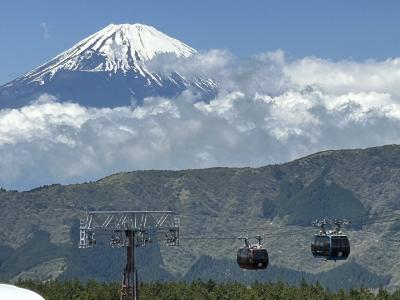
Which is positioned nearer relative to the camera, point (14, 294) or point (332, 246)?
point (14, 294)

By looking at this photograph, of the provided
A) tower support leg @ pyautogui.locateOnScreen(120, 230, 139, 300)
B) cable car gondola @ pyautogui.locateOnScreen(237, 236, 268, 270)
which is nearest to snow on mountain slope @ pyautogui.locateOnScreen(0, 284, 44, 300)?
cable car gondola @ pyautogui.locateOnScreen(237, 236, 268, 270)

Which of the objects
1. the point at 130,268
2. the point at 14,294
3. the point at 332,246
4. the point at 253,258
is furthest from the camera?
the point at 130,268

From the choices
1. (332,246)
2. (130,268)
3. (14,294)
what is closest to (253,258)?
(332,246)

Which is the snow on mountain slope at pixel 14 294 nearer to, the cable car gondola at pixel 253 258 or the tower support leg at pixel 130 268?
the cable car gondola at pixel 253 258

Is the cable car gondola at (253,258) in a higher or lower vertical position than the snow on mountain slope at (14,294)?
higher

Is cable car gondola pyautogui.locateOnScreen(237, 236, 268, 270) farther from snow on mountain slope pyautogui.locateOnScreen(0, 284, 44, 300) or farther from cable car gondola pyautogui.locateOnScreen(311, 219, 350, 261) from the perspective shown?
snow on mountain slope pyautogui.locateOnScreen(0, 284, 44, 300)

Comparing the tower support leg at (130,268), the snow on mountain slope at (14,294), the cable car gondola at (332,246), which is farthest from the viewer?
the tower support leg at (130,268)

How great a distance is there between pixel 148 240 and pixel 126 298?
918cm

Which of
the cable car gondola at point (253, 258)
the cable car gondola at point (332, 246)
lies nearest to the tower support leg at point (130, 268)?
the cable car gondola at point (253, 258)

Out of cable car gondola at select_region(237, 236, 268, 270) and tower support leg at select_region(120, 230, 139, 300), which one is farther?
tower support leg at select_region(120, 230, 139, 300)

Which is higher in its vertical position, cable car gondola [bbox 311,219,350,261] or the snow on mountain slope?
cable car gondola [bbox 311,219,350,261]

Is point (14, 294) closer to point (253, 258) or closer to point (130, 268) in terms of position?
point (253, 258)

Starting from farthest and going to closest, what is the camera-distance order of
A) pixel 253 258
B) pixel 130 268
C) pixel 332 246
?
pixel 130 268 < pixel 253 258 < pixel 332 246

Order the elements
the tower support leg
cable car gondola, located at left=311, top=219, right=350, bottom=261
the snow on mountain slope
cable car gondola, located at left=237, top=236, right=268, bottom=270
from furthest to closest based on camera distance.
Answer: the tower support leg < cable car gondola, located at left=237, top=236, right=268, bottom=270 < cable car gondola, located at left=311, top=219, right=350, bottom=261 < the snow on mountain slope
